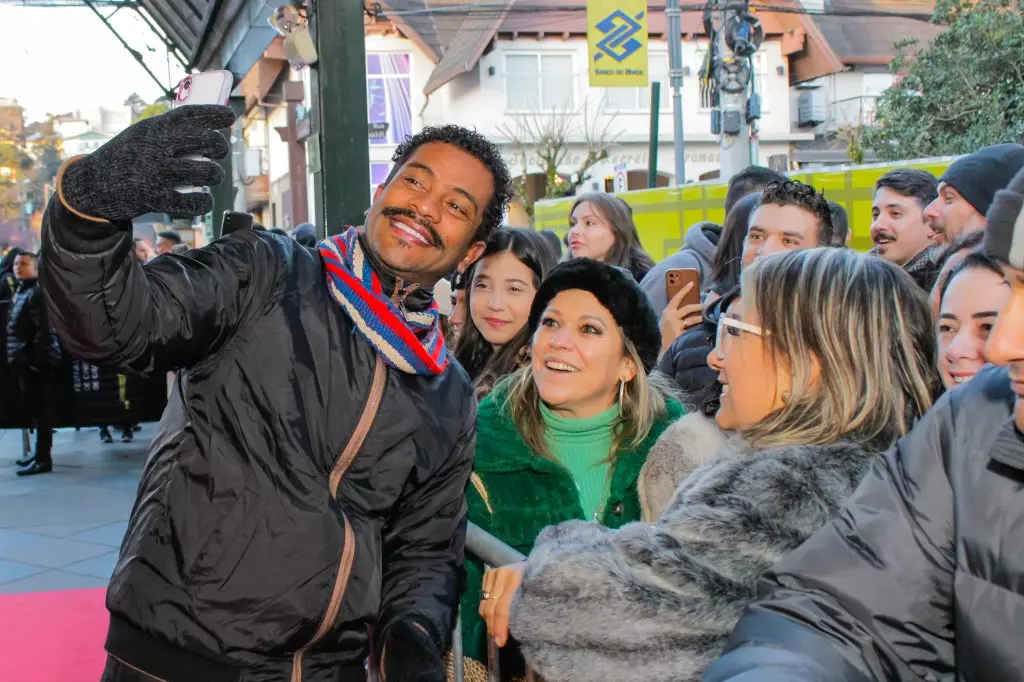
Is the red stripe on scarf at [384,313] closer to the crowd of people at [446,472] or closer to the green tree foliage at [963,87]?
the crowd of people at [446,472]

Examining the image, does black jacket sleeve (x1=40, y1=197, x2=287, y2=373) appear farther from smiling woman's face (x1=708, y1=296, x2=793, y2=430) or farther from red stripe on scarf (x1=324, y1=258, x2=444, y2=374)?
smiling woman's face (x1=708, y1=296, x2=793, y2=430)

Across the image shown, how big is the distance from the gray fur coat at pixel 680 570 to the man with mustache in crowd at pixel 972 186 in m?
2.73

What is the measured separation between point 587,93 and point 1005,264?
34372 millimetres

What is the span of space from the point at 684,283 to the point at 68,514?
5.45 meters

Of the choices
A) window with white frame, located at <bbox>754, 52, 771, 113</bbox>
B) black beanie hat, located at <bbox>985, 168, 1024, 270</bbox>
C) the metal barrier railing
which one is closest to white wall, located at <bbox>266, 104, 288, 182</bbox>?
window with white frame, located at <bbox>754, 52, 771, 113</bbox>

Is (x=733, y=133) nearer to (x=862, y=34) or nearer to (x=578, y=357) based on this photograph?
(x=578, y=357)

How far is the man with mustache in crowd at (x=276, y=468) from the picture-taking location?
6.68ft

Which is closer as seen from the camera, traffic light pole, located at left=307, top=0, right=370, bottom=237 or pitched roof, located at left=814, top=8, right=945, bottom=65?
traffic light pole, located at left=307, top=0, right=370, bottom=237

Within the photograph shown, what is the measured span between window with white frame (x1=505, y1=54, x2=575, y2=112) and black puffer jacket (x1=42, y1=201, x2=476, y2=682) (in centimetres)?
3277

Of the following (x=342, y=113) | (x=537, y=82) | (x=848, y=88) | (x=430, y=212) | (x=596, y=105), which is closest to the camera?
(x=430, y=212)

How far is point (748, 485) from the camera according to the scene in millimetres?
1996

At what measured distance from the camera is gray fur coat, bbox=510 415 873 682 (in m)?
1.96

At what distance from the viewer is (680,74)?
711 inches

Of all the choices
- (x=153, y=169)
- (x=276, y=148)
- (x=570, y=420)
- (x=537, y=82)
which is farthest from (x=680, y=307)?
(x=276, y=148)
